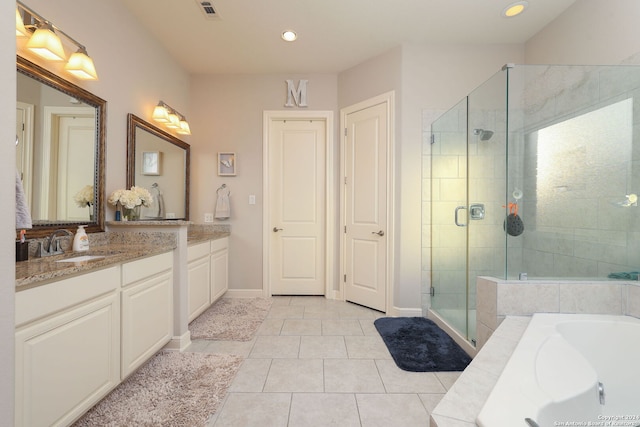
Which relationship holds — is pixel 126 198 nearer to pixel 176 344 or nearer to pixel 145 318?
pixel 145 318

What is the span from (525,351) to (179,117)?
3.47m

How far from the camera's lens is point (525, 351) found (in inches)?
50.3

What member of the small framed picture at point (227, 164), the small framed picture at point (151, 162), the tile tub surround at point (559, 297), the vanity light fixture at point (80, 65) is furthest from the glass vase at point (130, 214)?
the tile tub surround at point (559, 297)

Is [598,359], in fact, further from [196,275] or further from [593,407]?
[196,275]

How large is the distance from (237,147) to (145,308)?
231 centimetres

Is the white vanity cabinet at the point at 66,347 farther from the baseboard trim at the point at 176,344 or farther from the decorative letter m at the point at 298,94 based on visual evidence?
the decorative letter m at the point at 298,94

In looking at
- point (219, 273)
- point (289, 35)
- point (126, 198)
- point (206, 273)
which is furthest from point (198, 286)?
point (289, 35)

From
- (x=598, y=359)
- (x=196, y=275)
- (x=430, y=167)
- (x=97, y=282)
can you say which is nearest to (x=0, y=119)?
(x=97, y=282)

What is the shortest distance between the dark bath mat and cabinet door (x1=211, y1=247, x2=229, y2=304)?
5.49 feet

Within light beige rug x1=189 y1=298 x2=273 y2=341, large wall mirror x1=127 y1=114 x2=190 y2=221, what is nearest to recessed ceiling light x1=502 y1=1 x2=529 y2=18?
large wall mirror x1=127 y1=114 x2=190 y2=221

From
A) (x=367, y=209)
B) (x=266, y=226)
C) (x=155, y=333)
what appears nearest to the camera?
(x=155, y=333)

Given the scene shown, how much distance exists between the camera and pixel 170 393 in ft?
5.77

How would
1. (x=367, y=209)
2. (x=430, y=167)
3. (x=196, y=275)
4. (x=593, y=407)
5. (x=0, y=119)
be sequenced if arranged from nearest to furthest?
(x=0, y=119)
(x=593, y=407)
(x=196, y=275)
(x=430, y=167)
(x=367, y=209)

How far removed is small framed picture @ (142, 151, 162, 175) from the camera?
2.76 m
